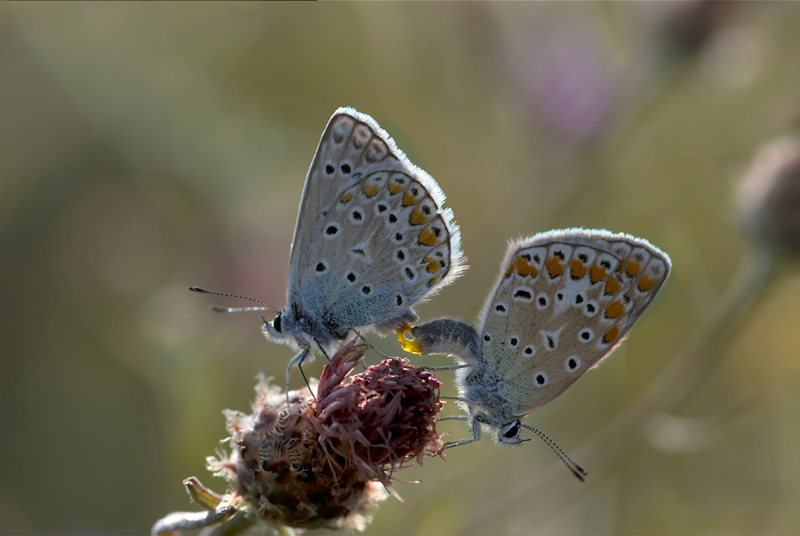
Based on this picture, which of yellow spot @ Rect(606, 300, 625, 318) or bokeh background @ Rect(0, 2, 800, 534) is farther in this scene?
bokeh background @ Rect(0, 2, 800, 534)

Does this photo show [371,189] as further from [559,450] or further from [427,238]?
[559,450]

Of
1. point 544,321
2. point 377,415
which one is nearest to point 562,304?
point 544,321

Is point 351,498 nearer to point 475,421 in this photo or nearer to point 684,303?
point 475,421

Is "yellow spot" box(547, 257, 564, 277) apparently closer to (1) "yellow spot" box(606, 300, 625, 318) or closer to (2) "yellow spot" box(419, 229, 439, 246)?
(1) "yellow spot" box(606, 300, 625, 318)

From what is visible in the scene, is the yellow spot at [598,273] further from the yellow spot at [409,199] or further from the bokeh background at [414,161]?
the bokeh background at [414,161]

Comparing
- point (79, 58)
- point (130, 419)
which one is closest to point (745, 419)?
point (130, 419)

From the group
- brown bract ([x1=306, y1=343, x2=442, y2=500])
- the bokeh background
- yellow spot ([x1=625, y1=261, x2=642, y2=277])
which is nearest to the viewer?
brown bract ([x1=306, y1=343, x2=442, y2=500])

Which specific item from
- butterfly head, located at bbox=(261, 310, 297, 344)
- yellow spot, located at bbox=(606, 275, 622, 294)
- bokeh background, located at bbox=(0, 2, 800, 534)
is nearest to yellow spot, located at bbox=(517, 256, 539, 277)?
yellow spot, located at bbox=(606, 275, 622, 294)
